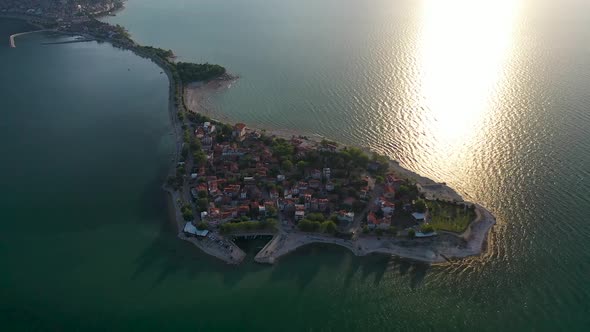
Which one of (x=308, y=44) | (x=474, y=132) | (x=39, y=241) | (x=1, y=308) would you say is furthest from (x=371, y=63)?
(x=1, y=308)

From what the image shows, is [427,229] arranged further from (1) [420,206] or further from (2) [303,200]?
(2) [303,200]

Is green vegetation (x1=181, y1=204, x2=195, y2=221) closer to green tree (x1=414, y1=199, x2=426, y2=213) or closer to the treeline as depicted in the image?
the treeline

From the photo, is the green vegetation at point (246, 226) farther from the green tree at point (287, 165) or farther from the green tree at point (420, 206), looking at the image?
the green tree at point (420, 206)

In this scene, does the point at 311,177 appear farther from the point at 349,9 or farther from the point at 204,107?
the point at 349,9

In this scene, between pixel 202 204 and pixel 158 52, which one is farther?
pixel 158 52

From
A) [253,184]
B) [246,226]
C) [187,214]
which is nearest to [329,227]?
[246,226]

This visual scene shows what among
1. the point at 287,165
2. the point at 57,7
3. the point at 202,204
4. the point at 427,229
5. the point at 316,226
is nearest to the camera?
the point at 427,229
